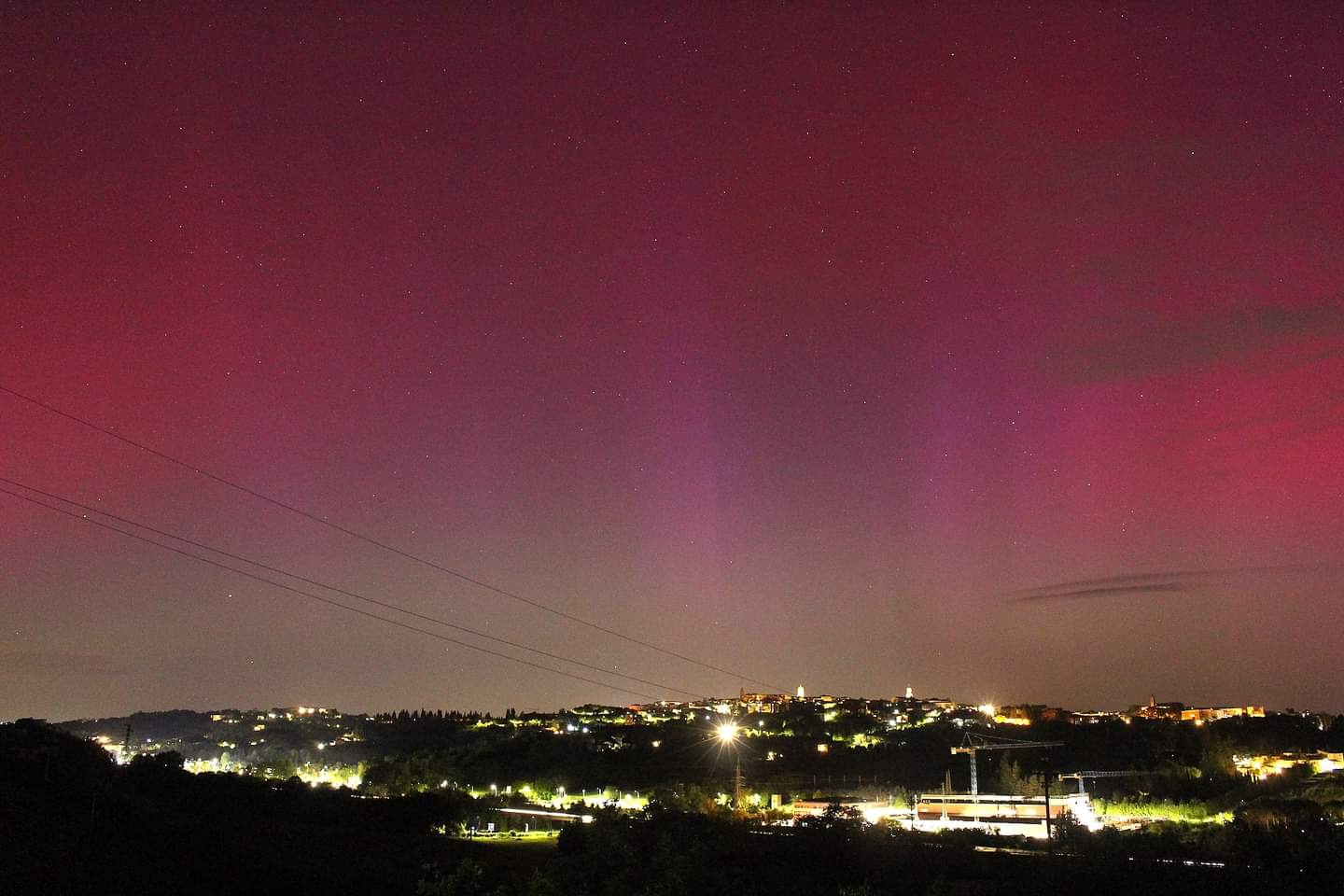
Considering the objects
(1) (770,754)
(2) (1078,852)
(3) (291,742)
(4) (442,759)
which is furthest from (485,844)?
(3) (291,742)

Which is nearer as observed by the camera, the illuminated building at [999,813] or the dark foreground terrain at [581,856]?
the dark foreground terrain at [581,856]

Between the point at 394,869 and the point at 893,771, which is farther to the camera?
the point at 893,771

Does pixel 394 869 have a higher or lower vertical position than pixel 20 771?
lower

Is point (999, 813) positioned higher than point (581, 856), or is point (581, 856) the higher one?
point (581, 856)

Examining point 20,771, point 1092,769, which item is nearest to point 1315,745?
point 1092,769

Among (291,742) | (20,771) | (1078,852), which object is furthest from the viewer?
(291,742)

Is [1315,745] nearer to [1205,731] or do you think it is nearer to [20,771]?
[1205,731]

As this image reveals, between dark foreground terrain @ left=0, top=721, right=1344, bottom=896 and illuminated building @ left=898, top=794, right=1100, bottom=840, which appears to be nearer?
dark foreground terrain @ left=0, top=721, right=1344, bottom=896

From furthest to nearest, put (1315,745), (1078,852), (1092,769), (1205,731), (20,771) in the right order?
(1205,731) → (1315,745) → (1092,769) → (20,771) → (1078,852)

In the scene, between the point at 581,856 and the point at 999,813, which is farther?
the point at 999,813
